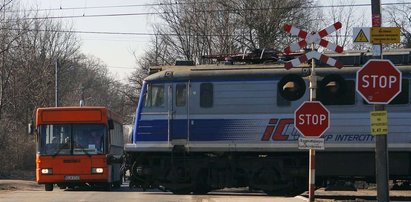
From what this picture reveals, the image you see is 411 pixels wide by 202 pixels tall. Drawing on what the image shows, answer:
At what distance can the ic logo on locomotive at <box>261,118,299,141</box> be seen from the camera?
62.7ft

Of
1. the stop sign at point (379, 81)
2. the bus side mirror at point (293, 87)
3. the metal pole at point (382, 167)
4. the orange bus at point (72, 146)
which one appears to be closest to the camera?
the stop sign at point (379, 81)

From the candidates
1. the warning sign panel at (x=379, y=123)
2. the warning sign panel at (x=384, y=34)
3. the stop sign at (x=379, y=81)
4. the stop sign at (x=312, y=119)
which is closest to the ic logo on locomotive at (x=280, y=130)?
the stop sign at (x=312, y=119)

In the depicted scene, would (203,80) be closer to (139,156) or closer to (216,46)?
(139,156)

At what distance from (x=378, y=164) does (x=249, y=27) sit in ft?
99.9

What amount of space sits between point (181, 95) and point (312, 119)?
5040mm

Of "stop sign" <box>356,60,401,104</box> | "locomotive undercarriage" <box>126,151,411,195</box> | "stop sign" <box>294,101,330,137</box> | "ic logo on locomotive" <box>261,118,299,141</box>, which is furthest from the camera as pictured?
"ic logo on locomotive" <box>261,118,299,141</box>

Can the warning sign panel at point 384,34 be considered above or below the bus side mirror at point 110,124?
above

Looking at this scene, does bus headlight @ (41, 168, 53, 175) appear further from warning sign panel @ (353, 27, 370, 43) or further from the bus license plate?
warning sign panel @ (353, 27, 370, 43)

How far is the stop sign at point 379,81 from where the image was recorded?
13242 millimetres

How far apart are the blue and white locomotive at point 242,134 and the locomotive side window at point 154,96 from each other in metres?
0.03

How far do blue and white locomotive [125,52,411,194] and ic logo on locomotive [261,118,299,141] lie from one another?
29 mm

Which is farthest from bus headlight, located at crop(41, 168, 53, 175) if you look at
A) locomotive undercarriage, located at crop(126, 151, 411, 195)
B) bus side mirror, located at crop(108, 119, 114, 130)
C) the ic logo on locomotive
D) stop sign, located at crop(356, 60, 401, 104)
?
stop sign, located at crop(356, 60, 401, 104)

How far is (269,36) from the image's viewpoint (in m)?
43.9

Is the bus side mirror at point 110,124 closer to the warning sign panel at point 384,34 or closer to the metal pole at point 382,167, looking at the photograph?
the metal pole at point 382,167
